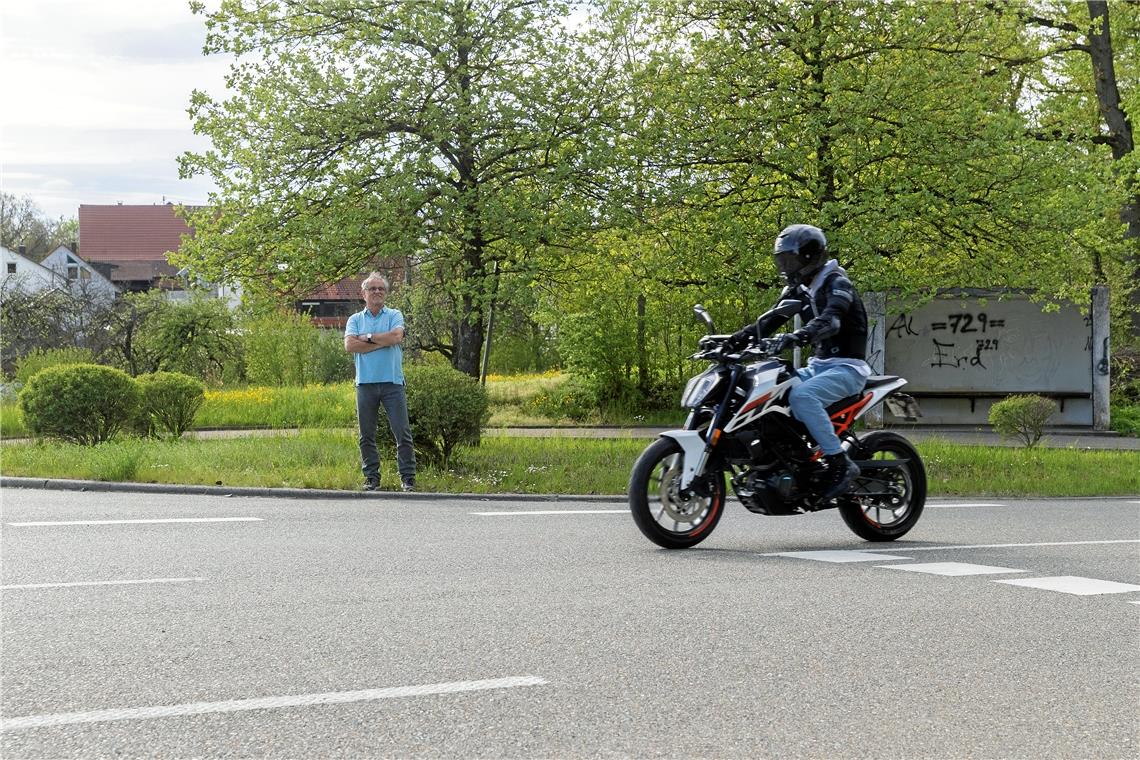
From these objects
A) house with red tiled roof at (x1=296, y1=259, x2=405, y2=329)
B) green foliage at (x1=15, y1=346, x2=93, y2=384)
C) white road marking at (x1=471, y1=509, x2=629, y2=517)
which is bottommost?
white road marking at (x1=471, y1=509, x2=629, y2=517)

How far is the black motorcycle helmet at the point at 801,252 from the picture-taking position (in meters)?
8.69

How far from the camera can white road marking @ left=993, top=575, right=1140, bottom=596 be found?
728 cm

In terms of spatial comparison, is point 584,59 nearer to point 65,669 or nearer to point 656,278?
point 656,278

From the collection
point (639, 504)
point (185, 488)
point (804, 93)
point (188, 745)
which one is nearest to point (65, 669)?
point (188, 745)

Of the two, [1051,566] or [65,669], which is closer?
[65,669]

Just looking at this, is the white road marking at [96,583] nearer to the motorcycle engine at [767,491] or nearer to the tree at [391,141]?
the motorcycle engine at [767,491]

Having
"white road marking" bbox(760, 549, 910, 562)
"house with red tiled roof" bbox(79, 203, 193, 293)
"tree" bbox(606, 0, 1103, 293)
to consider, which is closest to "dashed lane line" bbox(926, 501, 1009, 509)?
"white road marking" bbox(760, 549, 910, 562)

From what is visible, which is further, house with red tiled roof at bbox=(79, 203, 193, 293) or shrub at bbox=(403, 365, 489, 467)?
house with red tiled roof at bbox=(79, 203, 193, 293)

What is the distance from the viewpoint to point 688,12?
67.3 feet

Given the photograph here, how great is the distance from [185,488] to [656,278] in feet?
32.9

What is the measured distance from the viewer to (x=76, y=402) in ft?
54.7

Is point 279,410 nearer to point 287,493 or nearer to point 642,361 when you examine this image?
point 642,361

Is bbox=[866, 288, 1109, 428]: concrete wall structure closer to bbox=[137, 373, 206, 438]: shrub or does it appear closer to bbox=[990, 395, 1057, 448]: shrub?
bbox=[990, 395, 1057, 448]: shrub

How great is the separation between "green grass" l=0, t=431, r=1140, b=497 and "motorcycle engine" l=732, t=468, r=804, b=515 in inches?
200
